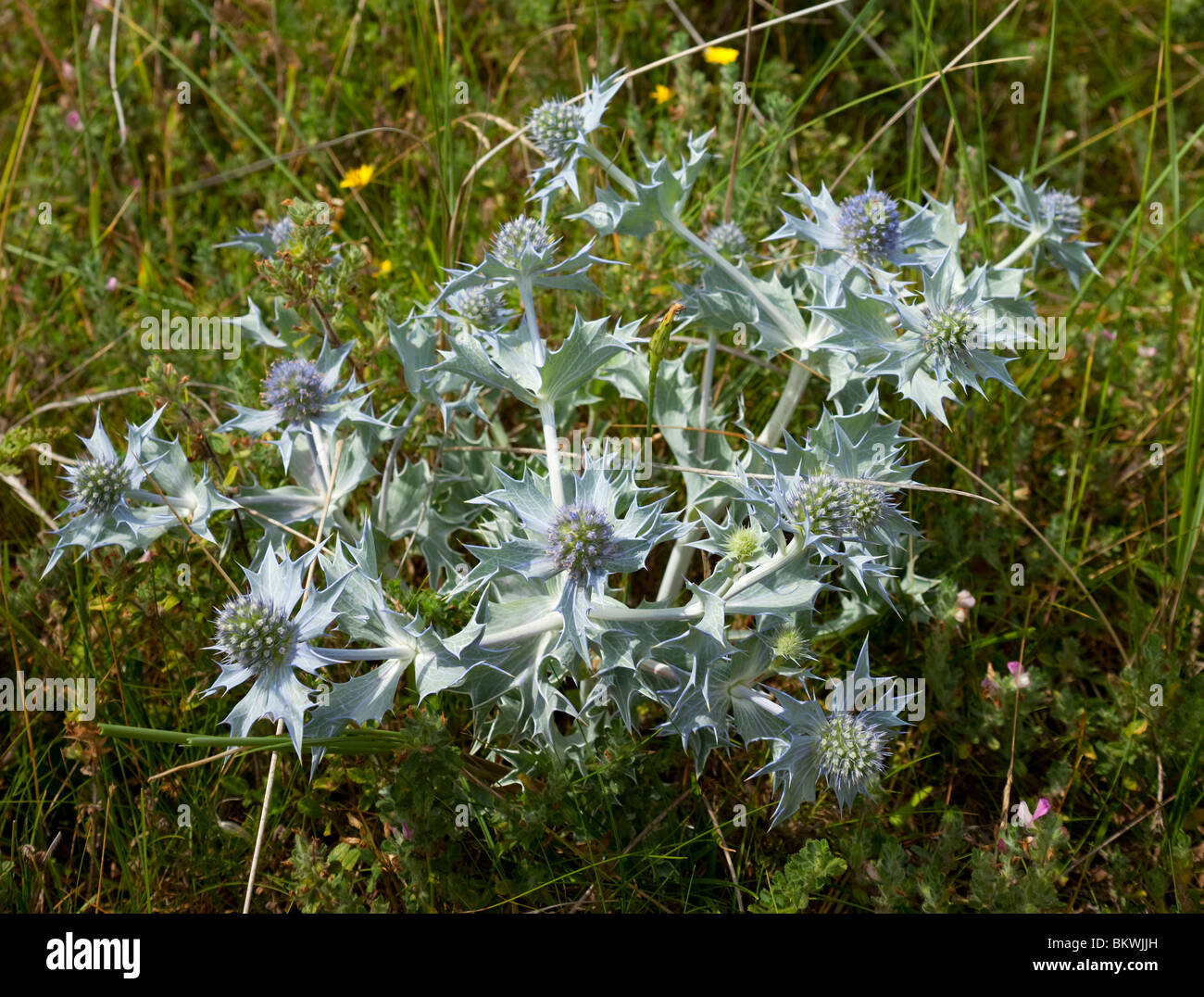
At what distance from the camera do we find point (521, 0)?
3.50m

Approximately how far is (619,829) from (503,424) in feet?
4.03

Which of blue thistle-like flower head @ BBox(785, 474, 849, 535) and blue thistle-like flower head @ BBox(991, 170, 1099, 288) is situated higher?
blue thistle-like flower head @ BBox(991, 170, 1099, 288)

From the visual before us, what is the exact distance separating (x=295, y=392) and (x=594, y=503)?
0.75 metres

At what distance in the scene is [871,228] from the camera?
6.89 ft

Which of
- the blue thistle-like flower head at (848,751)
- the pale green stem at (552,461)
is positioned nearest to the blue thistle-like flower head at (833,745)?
the blue thistle-like flower head at (848,751)

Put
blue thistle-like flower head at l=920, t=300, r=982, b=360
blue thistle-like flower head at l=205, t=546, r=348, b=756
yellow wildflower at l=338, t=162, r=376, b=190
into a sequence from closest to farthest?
blue thistle-like flower head at l=205, t=546, r=348, b=756
blue thistle-like flower head at l=920, t=300, r=982, b=360
yellow wildflower at l=338, t=162, r=376, b=190

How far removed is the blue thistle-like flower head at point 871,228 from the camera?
2100mm

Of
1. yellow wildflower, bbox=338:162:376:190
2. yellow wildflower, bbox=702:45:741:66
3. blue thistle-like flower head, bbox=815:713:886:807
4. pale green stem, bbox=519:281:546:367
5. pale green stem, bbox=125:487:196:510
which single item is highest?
yellow wildflower, bbox=702:45:741:66

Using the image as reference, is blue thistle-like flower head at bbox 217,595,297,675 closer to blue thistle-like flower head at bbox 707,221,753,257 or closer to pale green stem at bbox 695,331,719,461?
pale green stem at bbox 695,331,719,461

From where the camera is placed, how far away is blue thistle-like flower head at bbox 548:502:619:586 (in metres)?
1.66

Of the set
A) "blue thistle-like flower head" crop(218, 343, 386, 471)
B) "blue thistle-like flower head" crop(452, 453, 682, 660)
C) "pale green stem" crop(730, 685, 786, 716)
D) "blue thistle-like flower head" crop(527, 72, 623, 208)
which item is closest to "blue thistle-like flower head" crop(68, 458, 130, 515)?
"blue thistle-like flower head" crop(218, 343, 386, 471)

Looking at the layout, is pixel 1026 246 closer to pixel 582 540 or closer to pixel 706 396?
pixel 706 396

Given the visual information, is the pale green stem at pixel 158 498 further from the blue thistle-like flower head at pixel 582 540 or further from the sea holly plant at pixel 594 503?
the blue thistle-like flower head at pixel 582 540

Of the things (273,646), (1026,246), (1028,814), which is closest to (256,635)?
(273,646)
